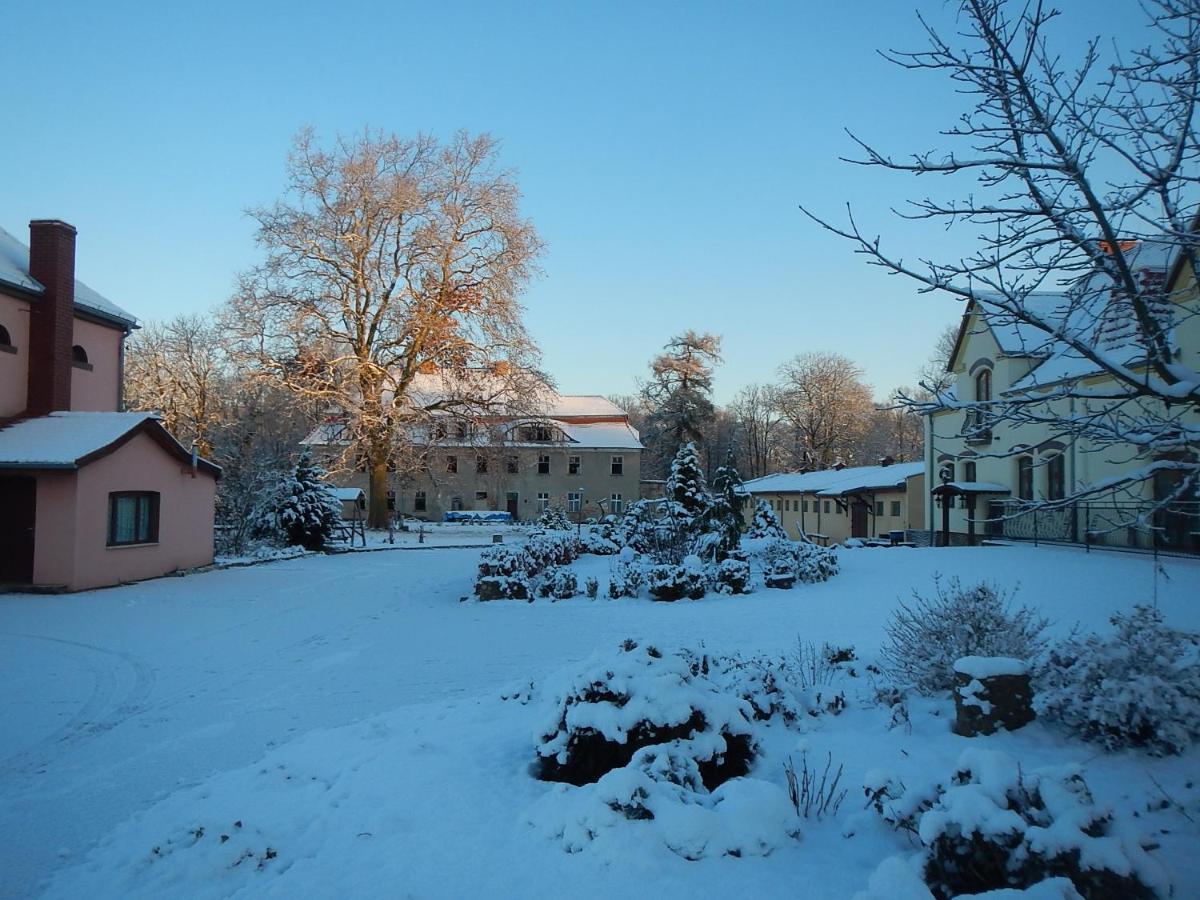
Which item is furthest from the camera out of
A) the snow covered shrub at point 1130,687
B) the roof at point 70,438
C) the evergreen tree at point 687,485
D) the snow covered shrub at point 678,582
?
the evergreen tree at point 687,485

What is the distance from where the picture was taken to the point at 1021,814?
371cm

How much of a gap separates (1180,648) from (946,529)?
683 inches

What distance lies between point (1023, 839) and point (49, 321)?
21.9 meters

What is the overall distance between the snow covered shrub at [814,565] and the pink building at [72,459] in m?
14.5

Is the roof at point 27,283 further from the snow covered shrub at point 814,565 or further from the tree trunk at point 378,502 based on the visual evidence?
the snow covered shrub at point 814,565

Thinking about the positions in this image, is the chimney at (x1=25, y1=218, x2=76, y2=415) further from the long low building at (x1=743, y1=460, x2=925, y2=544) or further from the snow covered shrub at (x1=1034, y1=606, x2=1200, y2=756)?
the snow covered shrub at (x1=1034, y1=606, x2=1200, y2=756)

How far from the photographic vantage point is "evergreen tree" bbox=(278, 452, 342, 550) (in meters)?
26.7

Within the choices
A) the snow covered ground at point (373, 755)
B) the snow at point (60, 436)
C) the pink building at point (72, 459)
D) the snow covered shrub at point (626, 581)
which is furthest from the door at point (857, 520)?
the snow at point (60, 436)

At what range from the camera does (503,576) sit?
1612 cm

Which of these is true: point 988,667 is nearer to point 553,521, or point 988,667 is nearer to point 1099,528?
point 1099,528

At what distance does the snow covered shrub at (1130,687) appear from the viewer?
4.96 meters

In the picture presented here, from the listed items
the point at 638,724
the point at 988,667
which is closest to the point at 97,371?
the point at 638,724

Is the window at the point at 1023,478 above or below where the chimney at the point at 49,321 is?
below

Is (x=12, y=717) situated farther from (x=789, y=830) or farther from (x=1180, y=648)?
(x=1180, y=648)
